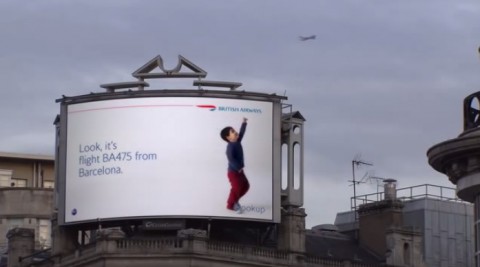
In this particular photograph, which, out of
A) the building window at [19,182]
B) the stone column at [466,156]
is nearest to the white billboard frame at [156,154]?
the building window at [19,182]

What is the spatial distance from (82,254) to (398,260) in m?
17.5

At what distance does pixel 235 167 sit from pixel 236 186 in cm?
100

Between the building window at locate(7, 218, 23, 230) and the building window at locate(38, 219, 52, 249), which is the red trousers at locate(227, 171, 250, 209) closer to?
the building window at locate(38, 219, 52, 249)

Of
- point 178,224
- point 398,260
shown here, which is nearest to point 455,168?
point 178,224

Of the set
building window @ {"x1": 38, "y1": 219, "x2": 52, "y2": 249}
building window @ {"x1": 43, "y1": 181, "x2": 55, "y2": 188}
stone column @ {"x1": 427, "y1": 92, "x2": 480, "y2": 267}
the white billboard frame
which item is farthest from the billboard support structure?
stone column @ {"x1": 427, "y1": 92, "x2": 480, "y2": 267}

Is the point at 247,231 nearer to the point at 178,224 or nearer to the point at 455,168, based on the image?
the point at 178,224

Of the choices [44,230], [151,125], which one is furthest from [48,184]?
[151,125]

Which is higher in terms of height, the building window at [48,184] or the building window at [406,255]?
the building window at [48,184]

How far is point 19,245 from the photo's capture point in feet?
313

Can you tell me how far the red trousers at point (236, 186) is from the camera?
86.9 metres

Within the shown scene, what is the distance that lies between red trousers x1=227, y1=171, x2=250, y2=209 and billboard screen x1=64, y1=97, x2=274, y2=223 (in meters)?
0.25

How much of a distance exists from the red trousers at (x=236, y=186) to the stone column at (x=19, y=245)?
14.1 metres

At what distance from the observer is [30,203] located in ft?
381

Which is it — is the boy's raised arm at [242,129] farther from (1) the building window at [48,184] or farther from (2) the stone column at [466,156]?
(2) the stone column at [466,156]
